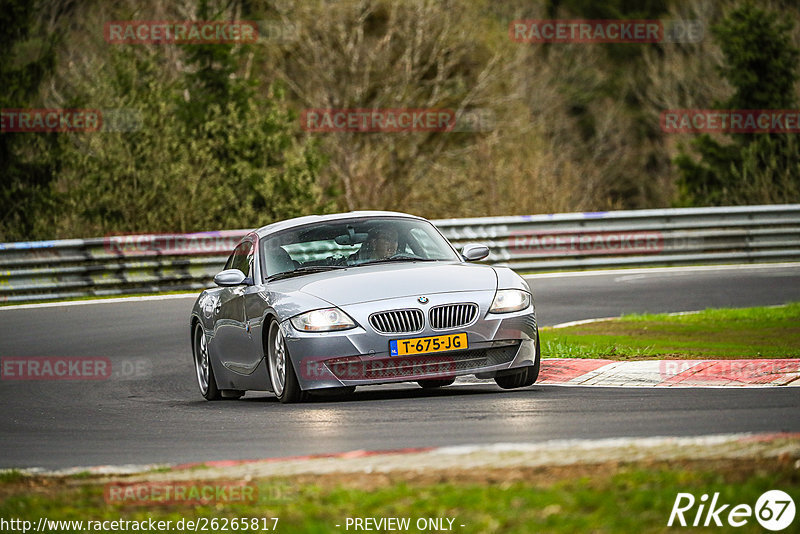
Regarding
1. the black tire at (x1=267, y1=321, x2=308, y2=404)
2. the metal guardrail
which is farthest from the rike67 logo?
the metal guardrail

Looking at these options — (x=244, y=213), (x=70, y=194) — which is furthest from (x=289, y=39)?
(x=70, y=194)

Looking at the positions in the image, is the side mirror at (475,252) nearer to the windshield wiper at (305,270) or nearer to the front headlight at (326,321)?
the windshield wiper at (305,270)

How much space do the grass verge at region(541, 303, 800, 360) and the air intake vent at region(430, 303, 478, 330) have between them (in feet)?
9.23

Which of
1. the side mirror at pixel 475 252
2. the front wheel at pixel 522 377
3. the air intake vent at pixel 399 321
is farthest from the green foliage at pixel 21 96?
the air intake vent at pixel 399 321

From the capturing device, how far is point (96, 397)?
41.2 feet

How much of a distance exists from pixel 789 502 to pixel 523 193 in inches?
1182

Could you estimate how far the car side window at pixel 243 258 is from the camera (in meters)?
12.2

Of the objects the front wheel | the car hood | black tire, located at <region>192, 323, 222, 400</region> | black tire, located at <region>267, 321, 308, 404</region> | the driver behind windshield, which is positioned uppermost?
the driver behind windshield

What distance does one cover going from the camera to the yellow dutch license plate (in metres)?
10.3

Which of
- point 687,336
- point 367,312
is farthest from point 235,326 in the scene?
point 687,336

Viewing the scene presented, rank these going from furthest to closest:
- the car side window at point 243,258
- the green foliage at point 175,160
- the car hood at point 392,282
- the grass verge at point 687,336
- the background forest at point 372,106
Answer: the background forest at point 372,106, the green foliage at point 175,160, the grass verge at point 687,336, the car side window at point 243,258, the car hood at point 392,282

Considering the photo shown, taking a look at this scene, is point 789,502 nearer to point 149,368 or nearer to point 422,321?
point 422,321

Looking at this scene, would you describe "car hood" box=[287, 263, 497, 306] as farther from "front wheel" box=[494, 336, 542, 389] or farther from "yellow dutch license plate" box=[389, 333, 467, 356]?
"front wheel" box=[494, 336, 542, 389]

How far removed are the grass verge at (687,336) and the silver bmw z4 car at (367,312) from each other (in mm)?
2191
